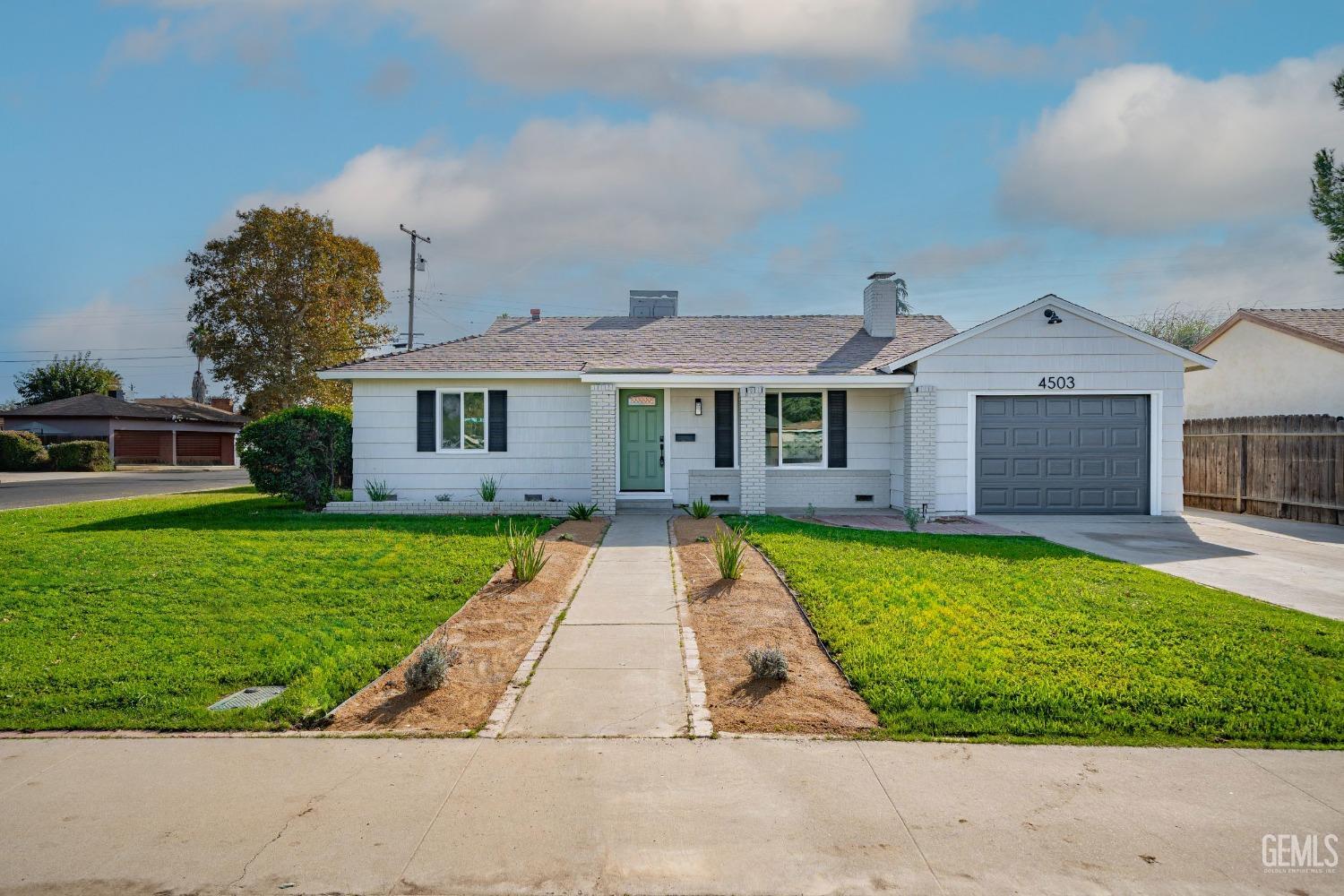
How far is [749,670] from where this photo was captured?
6074mm

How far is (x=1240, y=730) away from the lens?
4965 millimetres

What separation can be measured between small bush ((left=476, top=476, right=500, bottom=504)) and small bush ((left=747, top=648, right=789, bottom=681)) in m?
10.5

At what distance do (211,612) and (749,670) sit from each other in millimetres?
5147

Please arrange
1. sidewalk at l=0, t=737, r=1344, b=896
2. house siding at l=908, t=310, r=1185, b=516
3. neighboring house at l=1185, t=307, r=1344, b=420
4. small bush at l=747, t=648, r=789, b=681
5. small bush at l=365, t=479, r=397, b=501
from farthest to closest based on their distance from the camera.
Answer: neighboring house at l=1185, t=307, r=1344, b=420 < small bush at l=365, t=479, r=397, b=501 < house siding at l=908, t=310, r=1185, b=516 < small bush at l=747, t=648, r=789, b=681 < sidewalk at l=0, t=737, r=1344, b=896

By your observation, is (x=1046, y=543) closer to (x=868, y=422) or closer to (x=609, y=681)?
(x=868, y=422)

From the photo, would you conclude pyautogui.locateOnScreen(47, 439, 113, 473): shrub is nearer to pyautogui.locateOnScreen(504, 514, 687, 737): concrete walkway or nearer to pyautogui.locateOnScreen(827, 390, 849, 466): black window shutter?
pyautogui.locateOnScreen(827, 390, 849, 466): black window shutter

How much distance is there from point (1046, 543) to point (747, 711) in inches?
317

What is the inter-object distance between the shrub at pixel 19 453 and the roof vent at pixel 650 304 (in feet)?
103

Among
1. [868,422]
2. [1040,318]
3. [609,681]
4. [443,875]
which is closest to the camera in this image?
[443,875]

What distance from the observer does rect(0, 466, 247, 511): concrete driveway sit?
68.5 ft

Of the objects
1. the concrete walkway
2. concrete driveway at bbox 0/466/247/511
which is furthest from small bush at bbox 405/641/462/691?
concrete driveway at bbox 0/466/247/511

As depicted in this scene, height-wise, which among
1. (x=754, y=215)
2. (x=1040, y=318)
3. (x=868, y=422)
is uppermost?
(x=754, y=215)

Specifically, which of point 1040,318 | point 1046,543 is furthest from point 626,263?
point 1046,543

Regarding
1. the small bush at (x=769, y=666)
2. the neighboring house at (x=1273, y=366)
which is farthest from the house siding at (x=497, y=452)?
the neighboring house at (x=1273, y=366)
